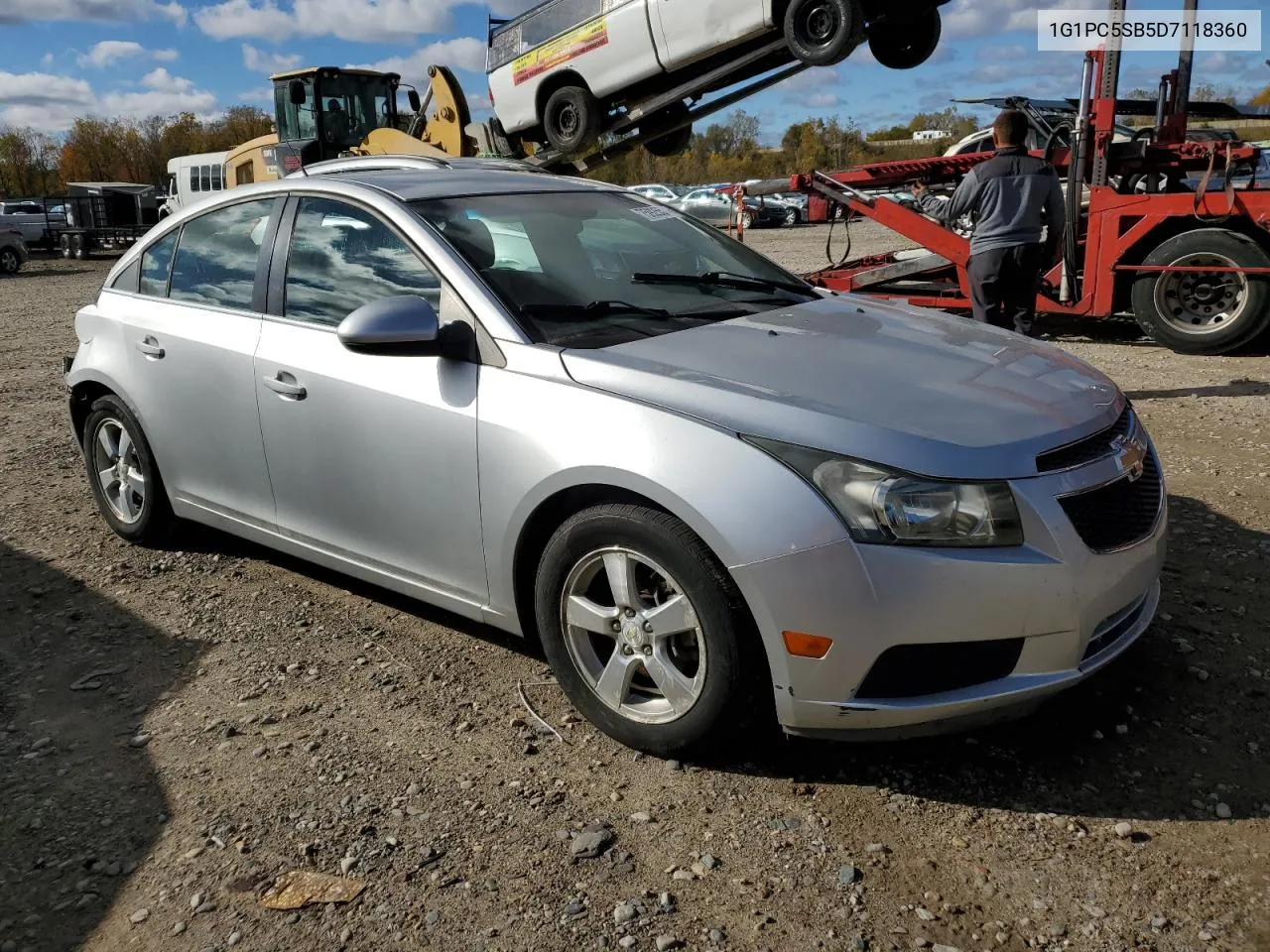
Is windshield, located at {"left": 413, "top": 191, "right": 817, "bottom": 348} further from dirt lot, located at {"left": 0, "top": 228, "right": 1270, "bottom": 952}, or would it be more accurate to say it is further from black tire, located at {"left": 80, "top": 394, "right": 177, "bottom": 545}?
black tire, located at {"left": 80, "top": 394, "right": 177, "bottom": 545}

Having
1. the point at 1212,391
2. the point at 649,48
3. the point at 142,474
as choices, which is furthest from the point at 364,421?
the point at 649,48

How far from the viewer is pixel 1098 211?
9023mm

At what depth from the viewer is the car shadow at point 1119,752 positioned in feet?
9.10

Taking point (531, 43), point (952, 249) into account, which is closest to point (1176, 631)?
point (952, 249)

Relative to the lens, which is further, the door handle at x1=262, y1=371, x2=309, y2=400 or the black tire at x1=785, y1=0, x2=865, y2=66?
the black tire at x1=785, y1=0, x2=865, y2=66

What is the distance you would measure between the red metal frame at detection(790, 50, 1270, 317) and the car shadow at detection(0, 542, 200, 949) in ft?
25.6

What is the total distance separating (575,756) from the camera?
9.98ft

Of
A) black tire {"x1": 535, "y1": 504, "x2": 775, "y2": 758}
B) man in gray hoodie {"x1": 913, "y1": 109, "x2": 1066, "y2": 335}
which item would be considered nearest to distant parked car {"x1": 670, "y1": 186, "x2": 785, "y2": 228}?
man in gray hoodie {"x1": 913, "y1": 109, "x2": 1066, "y2": 335}

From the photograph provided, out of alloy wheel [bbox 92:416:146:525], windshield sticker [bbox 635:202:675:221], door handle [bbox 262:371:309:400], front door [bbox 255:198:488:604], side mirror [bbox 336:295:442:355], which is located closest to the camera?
side mirror [bbox 336:295:442:355]

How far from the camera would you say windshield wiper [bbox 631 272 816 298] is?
3701 mm

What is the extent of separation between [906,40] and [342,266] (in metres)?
10.4

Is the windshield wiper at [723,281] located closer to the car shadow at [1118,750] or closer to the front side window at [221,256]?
A: the car shadow at [1118,750]

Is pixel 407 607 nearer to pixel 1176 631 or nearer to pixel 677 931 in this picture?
pixel 677 931

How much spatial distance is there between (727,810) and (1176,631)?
1916 mm
